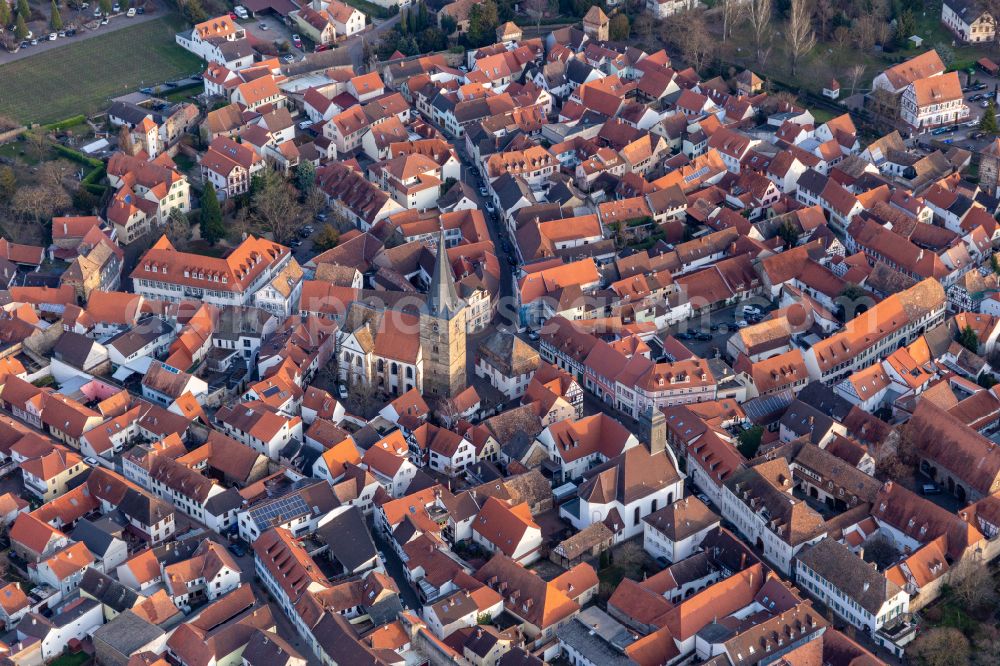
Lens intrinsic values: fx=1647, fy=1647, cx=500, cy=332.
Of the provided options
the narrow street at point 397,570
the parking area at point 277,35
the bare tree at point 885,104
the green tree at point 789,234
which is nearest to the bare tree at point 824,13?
the bare tree at point 885,104

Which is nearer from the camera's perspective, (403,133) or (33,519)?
(33,519)

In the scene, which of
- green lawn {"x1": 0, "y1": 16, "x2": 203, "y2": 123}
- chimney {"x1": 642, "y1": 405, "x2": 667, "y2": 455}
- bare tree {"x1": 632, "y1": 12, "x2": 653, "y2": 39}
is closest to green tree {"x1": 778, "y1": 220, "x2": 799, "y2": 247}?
chimney {"x1": 642, "y1": 405, "x2": 667, "y2": 455}

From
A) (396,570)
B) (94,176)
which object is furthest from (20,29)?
(396,570)

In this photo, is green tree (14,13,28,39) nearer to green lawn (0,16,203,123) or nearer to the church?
green lawn (0,16,203,123)

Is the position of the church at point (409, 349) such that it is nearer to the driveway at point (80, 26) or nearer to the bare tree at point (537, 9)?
the bare tree at point (537, 9)

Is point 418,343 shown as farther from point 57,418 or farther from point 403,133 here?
point 403,133

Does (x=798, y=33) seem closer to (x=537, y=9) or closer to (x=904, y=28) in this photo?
(x=904, y=28)

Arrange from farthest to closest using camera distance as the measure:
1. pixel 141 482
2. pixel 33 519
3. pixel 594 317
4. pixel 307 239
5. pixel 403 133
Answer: pixel 403 133
pixel 307 239
pixel 594 317
pixel 141 482
pixel 33 519

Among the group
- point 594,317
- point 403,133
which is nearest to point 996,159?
point 594,317
